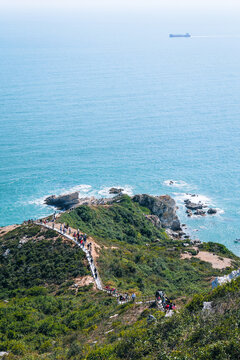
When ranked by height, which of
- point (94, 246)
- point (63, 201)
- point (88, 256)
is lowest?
point (88, 256)

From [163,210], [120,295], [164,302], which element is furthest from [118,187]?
[164,302]

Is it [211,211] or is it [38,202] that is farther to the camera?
[38,202]

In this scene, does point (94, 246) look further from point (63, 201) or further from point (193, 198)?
point (193, 198)

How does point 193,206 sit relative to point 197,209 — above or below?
above

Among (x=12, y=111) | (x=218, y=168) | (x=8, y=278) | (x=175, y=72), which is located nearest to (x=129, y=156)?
(x=218, y=168)

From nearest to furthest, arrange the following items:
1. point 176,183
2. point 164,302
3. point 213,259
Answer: point 164,302 → point 213,259 → point 176,183

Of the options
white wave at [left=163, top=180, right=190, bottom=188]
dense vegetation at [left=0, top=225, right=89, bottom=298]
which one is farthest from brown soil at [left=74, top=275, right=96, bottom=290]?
white wave at [left=163, top=180, right=190, bottom=188]

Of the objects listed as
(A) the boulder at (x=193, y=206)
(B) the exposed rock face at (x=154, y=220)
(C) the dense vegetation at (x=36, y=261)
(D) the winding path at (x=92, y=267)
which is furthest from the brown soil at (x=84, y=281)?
(A) the boulder at (x=193, y=206)

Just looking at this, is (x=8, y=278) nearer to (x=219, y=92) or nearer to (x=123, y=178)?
(x=123, y=178)

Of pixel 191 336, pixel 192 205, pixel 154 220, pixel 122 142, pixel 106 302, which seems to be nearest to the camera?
pixel 191 336
